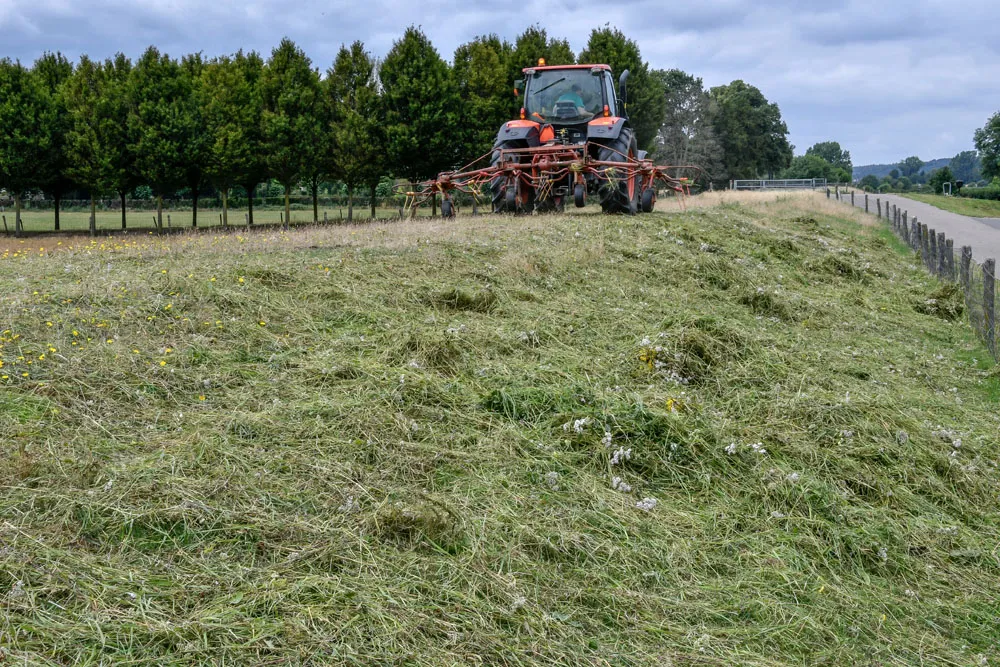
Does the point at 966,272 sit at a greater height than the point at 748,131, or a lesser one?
lesser

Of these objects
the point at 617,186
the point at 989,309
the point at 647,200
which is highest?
the point at 617,186

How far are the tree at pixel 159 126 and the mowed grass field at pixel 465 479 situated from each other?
929 inches

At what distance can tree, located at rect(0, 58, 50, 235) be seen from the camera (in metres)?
29.2

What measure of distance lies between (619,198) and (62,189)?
27.1m

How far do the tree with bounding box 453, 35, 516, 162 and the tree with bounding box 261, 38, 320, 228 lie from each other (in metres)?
5.83

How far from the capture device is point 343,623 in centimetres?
316

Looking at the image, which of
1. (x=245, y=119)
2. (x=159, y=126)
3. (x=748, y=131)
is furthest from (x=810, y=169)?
(x=159, y=126)

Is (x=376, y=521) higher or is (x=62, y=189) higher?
(x=62, y=189)

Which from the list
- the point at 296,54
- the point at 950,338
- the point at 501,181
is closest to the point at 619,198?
the point at 501,181

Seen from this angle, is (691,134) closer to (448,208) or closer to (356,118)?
(356,118)

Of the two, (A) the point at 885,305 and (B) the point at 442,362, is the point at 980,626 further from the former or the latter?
(A) the point at 885,305

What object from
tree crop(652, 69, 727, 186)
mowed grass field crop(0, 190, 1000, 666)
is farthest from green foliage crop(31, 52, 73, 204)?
tree crop(652, 69, 727, 186)

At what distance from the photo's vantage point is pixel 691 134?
67.9 meters

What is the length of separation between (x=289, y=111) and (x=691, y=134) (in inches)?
1745
